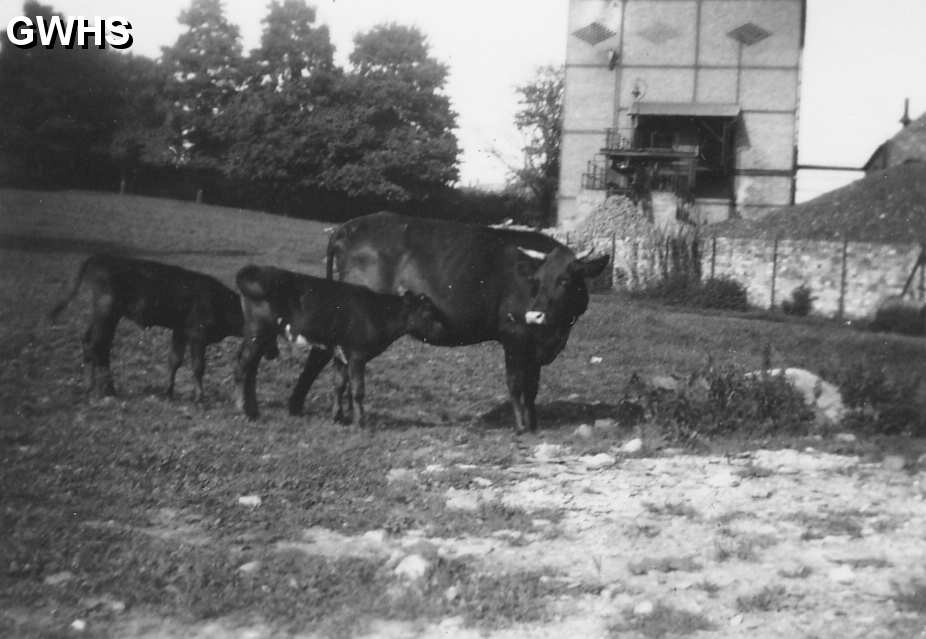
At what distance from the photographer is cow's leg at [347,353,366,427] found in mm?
10297

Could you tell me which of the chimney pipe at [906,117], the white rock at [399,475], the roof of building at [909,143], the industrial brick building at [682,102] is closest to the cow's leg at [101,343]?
the white rock at [399,475]

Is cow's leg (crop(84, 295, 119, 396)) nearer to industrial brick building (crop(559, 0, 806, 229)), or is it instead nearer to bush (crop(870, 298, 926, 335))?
bush (crop(870, 298, 926, 335))

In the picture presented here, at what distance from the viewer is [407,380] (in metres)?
13.3

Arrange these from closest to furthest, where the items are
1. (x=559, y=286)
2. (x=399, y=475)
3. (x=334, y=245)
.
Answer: (x=399, y=475), (x=559, y=286), (x=334, y=245)

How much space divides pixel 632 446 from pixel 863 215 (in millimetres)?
27577

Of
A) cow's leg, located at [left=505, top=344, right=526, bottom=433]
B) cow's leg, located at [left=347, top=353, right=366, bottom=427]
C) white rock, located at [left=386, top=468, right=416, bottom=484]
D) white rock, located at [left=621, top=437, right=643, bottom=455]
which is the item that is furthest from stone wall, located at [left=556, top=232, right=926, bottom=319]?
white rock, located at [left=386, top=468, right=416, bottom=484]

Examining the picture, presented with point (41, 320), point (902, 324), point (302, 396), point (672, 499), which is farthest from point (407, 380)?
point (902, 324)

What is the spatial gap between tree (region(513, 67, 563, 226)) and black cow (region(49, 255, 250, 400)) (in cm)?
4497

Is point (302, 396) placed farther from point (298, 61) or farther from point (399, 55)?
point (399, 55)

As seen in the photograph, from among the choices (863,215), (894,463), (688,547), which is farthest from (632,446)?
(863,215)

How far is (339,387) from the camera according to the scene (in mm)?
10555

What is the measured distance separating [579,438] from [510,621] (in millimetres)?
4959

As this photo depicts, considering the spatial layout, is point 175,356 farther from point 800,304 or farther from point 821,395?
point 800,304

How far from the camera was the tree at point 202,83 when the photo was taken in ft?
53.0
